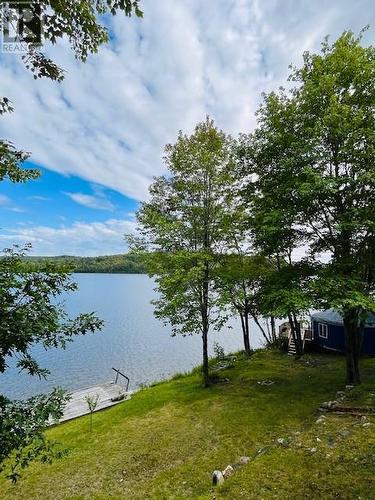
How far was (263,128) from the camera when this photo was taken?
15.9 metres

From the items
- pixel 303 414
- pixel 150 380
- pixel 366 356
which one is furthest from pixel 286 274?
pixel 150 380

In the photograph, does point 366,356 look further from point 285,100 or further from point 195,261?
point 285,100

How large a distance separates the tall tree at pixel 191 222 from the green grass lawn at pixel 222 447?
4.01 meters

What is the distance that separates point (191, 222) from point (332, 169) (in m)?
7.26

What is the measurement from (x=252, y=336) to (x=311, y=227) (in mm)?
36736

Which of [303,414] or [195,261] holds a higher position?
[195,261]

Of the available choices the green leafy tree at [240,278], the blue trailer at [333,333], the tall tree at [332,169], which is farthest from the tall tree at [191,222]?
the blue trailer at [333,333]

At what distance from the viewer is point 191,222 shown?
57.4ft

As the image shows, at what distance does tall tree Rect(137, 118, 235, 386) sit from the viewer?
1680 cm

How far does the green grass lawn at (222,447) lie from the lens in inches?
264

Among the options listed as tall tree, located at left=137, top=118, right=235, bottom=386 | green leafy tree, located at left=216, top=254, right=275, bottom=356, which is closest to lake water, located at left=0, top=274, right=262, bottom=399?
tall tree, located at left=137, top=118, right=235, bottom=386

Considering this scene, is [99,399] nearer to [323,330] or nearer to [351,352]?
[351,352]

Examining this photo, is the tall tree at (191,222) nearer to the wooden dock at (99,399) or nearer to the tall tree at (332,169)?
the tall tree at (332,169)

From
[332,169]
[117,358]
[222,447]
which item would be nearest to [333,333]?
[332,169]
